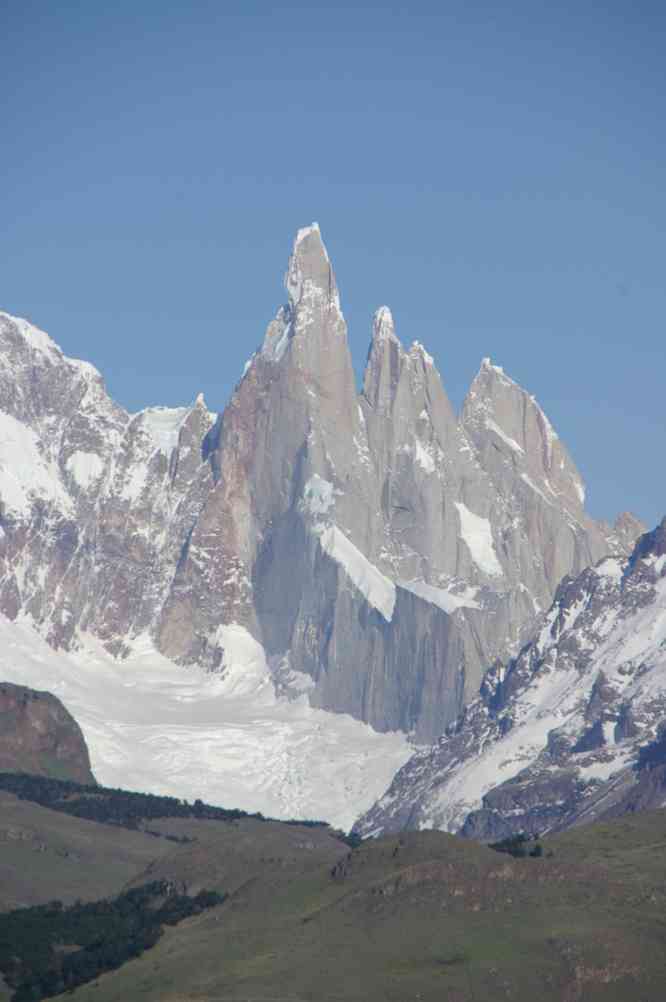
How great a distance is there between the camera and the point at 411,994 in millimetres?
191625

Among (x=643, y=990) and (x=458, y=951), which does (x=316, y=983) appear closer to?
(x=458, y=951)

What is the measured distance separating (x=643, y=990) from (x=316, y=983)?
2193 centimetres

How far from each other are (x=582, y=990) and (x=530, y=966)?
5.31 m

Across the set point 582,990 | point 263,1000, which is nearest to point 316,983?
point 263,1000

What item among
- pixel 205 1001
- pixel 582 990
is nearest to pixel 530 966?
pixel 582 990

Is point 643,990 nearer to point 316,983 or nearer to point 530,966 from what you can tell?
point 530,966

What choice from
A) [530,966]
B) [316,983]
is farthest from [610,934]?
[316,983]

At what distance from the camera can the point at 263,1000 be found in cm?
19462

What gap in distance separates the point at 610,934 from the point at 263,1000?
22.5 m

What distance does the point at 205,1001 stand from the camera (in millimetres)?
197375

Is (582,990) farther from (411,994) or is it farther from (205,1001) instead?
(205,1001)

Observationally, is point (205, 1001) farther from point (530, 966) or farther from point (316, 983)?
point (530, 966)

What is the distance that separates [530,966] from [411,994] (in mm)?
7930

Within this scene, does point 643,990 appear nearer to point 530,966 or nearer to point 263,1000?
point 530,966
